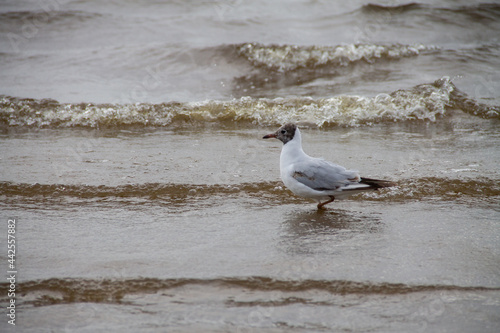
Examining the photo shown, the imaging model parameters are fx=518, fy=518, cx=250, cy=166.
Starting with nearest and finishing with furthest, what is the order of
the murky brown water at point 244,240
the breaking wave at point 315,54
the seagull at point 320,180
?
the murky brown water at point 244,240 → the seagull at point 320,180 → the breaking wave at point 315,54

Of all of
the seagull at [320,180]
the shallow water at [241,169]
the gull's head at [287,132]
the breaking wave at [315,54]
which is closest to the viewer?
the shallow water at [241,169]

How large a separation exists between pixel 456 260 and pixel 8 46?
10106mm

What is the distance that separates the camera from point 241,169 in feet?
17.9

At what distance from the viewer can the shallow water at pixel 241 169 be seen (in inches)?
122

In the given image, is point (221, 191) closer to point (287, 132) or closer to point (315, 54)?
point (287, 132)

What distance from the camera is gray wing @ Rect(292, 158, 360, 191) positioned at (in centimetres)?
430

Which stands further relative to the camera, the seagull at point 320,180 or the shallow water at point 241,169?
the seagull at point 320,180

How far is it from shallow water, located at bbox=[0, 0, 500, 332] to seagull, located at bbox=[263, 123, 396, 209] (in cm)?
23

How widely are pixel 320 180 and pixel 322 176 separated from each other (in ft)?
0.16

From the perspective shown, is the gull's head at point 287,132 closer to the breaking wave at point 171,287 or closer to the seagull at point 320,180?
the seagull at point 320,180

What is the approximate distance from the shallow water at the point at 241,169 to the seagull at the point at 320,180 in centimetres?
23

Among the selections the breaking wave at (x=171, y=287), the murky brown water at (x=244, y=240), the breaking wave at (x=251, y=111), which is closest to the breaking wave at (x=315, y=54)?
the breaking wave at (x=251, y=111)

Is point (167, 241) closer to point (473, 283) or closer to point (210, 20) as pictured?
point (473, 283)

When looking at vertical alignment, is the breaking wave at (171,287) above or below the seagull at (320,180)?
below
